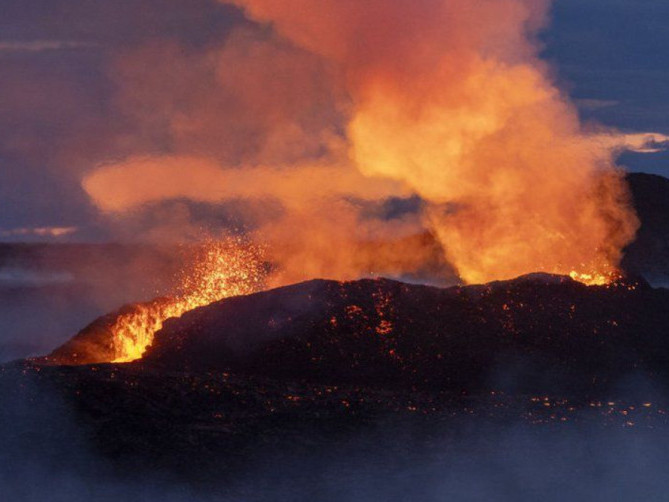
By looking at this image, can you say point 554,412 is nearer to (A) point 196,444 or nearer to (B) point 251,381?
(B) point 251,381

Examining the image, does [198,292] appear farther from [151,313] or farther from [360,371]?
[360,371]

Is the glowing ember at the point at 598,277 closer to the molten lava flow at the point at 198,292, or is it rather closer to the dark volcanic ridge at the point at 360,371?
the dark volcanic ridge at the point at 360,371

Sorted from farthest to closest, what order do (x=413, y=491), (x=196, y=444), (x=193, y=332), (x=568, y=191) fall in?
(x=568, y=191) → (x=193, y=332) → (x=196, y=444) → (x=413, y=491)

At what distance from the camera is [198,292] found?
25.2m

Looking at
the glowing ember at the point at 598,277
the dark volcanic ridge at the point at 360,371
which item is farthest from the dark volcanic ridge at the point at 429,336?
the glowing ember at the point at 598,277

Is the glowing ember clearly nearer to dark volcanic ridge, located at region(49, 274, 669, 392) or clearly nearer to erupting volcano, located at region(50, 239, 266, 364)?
dark volcanic ridge, located at region(49, 274, 669, 392)

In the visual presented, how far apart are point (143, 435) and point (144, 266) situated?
62481 mm

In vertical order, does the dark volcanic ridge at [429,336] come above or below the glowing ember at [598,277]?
below

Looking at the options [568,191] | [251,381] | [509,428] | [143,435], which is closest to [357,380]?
[251,381]

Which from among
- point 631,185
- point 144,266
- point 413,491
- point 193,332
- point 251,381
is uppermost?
point 144,266

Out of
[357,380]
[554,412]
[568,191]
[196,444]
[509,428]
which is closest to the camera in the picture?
[196,444]

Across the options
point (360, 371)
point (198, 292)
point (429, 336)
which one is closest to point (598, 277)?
point (429, 336)

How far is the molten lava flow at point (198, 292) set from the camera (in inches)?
866

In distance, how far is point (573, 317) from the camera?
66.2ft
